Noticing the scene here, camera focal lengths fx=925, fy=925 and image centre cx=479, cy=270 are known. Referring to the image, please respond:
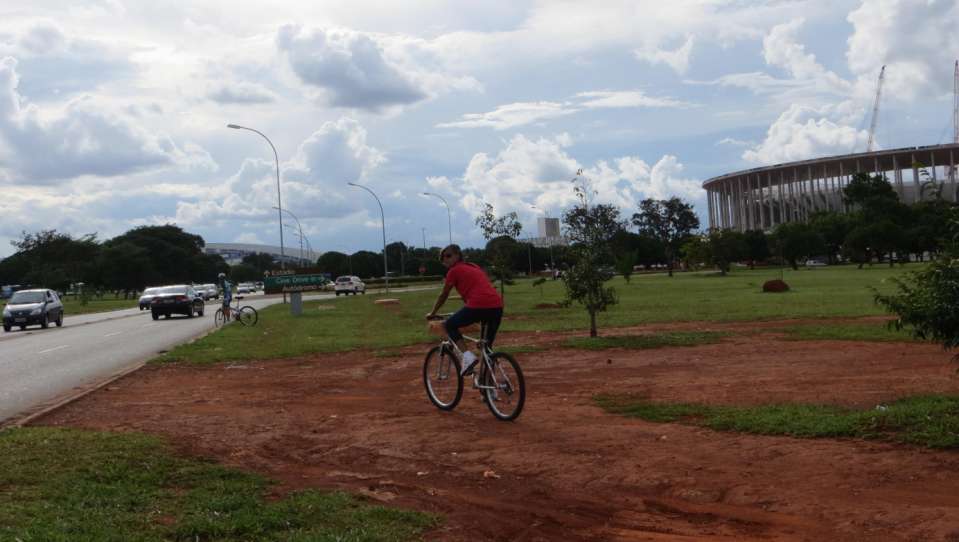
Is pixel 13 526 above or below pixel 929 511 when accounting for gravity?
above

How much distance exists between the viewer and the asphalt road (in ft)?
42.9

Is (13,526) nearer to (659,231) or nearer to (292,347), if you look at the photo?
(292,347)

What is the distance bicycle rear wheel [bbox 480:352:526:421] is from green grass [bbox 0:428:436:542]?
3125 millimetres

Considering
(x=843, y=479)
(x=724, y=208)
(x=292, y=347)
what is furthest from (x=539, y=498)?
(x=724, y=208)

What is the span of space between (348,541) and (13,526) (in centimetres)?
193

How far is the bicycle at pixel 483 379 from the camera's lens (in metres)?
9.33

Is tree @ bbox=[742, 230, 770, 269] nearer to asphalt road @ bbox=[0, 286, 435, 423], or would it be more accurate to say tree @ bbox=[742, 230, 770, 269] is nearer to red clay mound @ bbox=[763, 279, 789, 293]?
red clay mound @ bbox=[763, 279, 789, 293]

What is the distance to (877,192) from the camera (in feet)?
329

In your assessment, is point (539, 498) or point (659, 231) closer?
point (539, 498)

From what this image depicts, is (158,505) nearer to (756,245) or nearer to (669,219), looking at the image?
(756,245)

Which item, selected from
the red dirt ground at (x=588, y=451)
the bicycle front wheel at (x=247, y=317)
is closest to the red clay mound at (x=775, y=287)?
the bicycle front wheel at (x=247, y=317)

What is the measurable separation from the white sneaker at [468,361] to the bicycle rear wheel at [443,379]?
243mm

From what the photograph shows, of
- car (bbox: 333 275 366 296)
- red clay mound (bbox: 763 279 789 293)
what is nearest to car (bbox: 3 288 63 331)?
red clay mound (bbox: 763 279 789 293)

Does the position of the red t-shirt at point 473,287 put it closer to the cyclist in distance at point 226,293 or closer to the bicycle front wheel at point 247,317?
the bicycle front wheel at point 247,317
